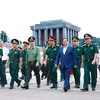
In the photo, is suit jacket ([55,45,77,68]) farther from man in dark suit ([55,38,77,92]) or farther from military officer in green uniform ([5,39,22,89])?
military officer in green uniform ([5,39,22,89])

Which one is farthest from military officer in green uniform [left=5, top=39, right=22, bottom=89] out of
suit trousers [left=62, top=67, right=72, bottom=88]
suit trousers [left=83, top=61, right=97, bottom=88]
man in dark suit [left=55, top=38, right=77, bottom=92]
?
suit trousers [left=83, top=61, right=97, bottom=88]

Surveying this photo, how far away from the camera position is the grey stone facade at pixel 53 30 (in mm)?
104125

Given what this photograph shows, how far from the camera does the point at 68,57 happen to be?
363 inches

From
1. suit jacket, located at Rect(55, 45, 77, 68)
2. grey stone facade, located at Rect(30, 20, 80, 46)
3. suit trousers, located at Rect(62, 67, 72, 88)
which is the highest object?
grey stone facade, located at Rect(30, 20, 80, 46)

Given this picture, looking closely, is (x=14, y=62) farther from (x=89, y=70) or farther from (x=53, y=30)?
(x=53, y=30)

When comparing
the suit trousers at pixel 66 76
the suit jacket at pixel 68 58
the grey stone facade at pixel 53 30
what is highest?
the grey stone facade at pixel 53 30

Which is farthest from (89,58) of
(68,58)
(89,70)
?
(68,58)

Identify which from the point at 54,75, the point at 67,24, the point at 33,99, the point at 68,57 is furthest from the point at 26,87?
the point at 67,24

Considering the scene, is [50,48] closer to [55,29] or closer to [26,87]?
[26,87]

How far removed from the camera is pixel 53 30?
353 ft

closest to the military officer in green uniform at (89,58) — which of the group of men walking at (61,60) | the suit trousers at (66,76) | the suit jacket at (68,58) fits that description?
the group of men walking at (61,60)

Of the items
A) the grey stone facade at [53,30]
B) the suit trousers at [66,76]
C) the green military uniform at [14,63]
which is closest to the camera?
the suit trousers at [66,76]

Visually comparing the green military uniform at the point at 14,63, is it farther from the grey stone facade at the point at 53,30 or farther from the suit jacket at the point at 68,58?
the grey stone facade at the point at 53,30

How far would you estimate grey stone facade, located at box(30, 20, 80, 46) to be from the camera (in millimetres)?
104125
